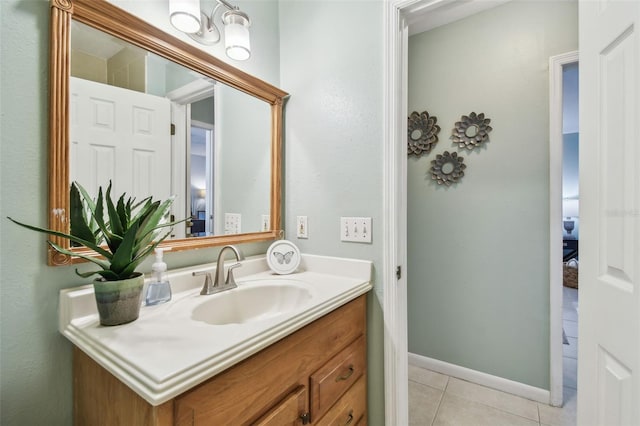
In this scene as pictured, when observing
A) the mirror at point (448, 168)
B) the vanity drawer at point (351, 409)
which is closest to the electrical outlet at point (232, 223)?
the vanity drawer at point (351, 409)

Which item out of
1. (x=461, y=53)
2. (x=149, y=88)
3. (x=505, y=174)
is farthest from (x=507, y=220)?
(x=149, y=88)

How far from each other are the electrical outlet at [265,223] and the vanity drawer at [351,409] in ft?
2.64

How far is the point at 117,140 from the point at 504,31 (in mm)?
2314

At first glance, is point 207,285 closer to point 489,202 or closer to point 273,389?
point 273,389

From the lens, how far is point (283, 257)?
140 cm

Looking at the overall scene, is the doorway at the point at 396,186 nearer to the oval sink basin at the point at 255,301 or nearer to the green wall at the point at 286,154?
the green wall at the point at 286,154

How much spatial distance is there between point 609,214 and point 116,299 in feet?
4.38

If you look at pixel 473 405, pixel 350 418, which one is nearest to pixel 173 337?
pixel 350 418

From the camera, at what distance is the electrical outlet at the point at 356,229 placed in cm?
130

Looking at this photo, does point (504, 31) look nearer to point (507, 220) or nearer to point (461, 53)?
point (461, 53)

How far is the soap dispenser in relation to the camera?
0.91 metres

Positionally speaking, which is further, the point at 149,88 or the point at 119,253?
the point at 149,88

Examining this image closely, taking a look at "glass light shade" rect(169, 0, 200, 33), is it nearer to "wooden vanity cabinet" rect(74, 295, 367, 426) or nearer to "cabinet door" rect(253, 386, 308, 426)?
"wooden vanity cabinet" rect(74, 295, 367, 426)

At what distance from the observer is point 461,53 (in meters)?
2.08
